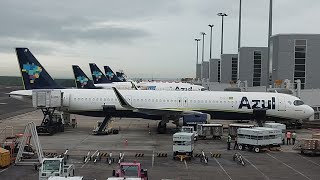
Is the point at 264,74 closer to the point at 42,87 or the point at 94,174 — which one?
the point at 42,87

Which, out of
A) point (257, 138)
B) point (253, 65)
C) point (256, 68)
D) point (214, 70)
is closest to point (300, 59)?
point (253, 65)

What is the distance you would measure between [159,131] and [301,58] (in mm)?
30920

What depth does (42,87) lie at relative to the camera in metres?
44.8

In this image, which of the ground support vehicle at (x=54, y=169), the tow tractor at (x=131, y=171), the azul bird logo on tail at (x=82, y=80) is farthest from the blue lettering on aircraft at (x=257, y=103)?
the azul bird logo on tail at (x=82, y=80)

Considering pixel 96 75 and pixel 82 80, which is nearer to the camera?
pixel 82 80

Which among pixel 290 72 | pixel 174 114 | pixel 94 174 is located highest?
pixel 290 72

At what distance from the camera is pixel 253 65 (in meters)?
90.8

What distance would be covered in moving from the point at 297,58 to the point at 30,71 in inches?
1565

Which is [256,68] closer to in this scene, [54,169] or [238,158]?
[238,158]

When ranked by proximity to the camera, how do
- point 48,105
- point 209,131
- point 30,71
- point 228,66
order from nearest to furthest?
point 209,131, point 48,105, point 30,71, point 228,66

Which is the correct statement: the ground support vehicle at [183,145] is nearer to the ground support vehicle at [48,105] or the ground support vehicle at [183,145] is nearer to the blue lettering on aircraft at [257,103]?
the blue lettering on aircraft at [257,103]

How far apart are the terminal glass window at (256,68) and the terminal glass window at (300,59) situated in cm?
2765

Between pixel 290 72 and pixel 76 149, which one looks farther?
pixel 290 72

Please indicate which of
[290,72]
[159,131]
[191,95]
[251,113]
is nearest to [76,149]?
[159,131]
